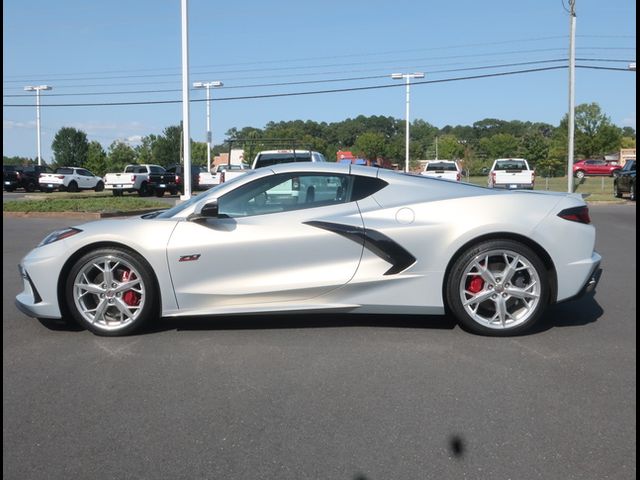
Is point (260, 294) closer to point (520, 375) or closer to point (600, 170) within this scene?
point (520, 375)

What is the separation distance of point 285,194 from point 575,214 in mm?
2388

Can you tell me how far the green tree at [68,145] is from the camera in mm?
76625

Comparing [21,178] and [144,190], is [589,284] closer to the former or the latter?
[144,190]

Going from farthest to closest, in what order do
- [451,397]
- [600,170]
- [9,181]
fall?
1. [600,170]
2. [9,181]
3. [451,397]

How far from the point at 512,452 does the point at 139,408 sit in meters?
2.05

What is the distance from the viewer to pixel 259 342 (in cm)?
485

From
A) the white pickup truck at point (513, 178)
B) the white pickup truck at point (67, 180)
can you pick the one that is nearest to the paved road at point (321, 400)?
the white pickup truck at point (513, 178)

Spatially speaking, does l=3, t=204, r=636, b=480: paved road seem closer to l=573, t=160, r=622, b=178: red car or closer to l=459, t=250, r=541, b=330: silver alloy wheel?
l=459, t=250, r=541, b=330: silver alloy wheel

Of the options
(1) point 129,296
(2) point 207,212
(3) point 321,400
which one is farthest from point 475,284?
(1) point 129,296

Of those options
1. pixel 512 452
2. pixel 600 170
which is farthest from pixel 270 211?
pixel 600 170

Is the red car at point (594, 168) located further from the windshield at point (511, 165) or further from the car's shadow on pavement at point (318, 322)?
the car's shadow on pavement at point (318, 322)

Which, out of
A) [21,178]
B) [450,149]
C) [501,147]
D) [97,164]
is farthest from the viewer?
[501,147]

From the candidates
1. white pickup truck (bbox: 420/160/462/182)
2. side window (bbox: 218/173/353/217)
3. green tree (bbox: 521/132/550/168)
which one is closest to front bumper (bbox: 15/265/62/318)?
side window (bbox: 218/173/353/217)

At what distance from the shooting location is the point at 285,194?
5.18 m
